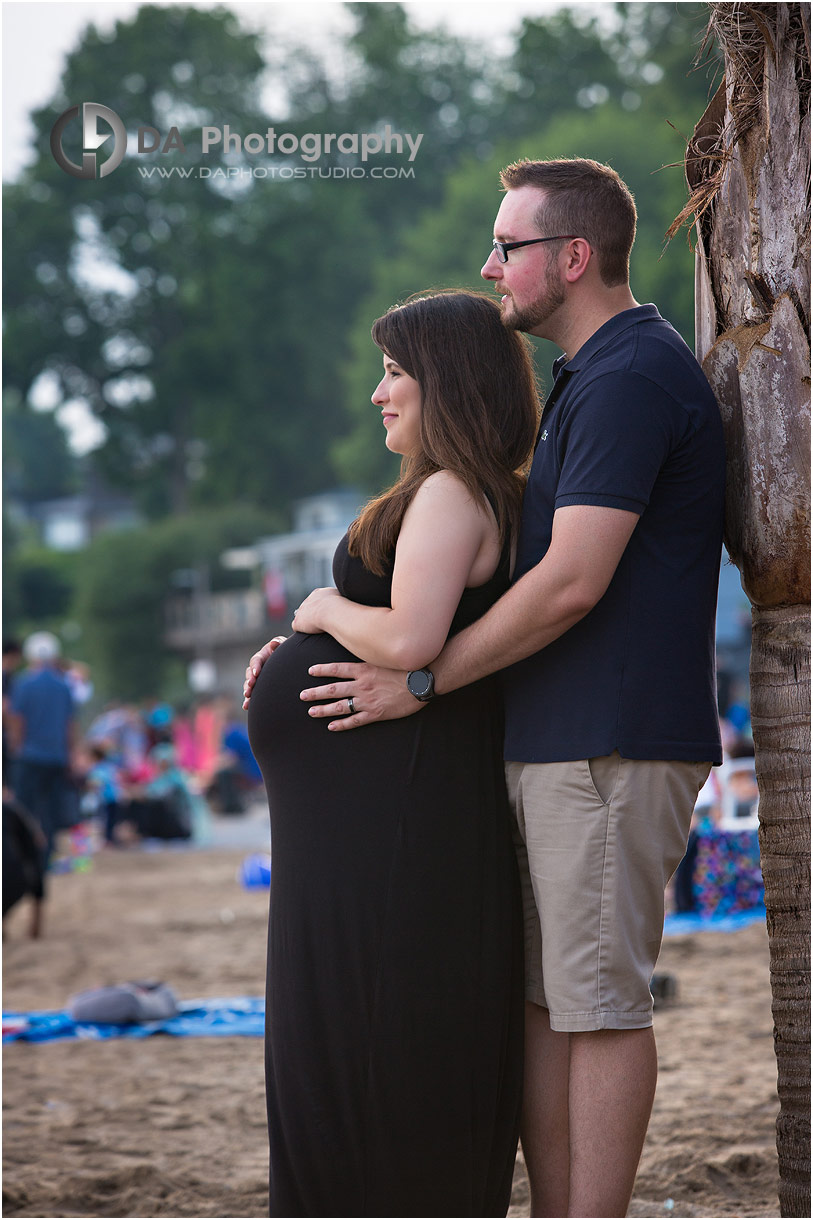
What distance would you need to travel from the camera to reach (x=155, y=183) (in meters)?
44.8

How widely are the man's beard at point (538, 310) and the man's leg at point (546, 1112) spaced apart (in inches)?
56.3

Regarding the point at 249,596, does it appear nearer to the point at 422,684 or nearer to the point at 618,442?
the point at 422,684

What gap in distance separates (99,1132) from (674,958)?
149 inches

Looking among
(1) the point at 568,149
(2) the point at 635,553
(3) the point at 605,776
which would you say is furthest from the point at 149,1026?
(1) the point at 568,149

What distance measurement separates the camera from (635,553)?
2436 millimetres

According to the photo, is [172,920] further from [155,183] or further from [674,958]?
[155,183]

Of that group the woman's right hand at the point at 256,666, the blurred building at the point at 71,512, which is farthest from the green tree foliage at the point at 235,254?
the woman's right hand at the point at 256,666

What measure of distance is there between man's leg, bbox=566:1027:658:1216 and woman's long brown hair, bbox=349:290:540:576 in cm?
103

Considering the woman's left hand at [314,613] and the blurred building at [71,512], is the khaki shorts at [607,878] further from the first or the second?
the blurred building at [71,512]

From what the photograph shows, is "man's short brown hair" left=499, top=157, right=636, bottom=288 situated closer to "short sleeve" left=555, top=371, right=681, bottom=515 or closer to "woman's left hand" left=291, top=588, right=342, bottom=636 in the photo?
"short sleeve" left=555, top=371, right=681, bottom=515

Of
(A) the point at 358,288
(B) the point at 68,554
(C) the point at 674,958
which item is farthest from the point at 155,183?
(C) the point at 674,958

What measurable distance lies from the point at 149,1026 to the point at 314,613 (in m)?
3.93

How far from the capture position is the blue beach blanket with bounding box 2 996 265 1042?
570cm

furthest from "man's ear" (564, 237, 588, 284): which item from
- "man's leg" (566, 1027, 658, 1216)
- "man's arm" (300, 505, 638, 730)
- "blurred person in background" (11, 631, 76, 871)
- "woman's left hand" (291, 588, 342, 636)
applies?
"blurred person in background" (11, 631, 76, 871)
